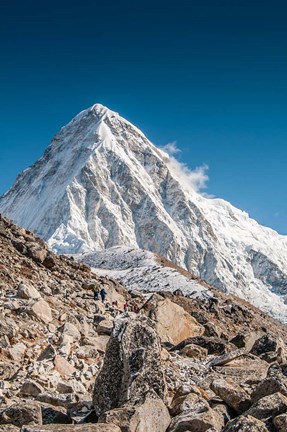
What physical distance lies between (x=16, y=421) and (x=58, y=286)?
16685 mm

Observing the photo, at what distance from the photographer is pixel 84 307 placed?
23.5 m

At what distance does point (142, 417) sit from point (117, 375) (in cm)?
166

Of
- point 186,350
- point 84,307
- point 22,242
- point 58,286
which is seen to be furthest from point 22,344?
point 22,242

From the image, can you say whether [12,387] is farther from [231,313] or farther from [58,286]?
[231,313]

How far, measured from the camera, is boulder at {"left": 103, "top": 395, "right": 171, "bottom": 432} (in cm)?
876

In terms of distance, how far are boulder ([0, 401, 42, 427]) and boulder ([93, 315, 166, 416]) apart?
4.76 ft

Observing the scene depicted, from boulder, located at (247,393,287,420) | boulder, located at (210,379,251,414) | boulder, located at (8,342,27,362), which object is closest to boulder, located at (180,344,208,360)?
boulder, located at (8,342,27,362)

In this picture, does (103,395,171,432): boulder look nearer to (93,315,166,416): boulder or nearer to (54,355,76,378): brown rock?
(93,315,166,416): boulder

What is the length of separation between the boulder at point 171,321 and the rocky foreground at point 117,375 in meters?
2.91

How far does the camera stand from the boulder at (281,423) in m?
8.67

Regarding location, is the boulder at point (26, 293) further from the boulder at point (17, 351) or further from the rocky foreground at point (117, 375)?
the boulder at point (17, 351)

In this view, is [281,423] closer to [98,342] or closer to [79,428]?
[79,428]

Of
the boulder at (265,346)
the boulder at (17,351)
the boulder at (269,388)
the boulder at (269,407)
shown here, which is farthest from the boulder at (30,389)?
the boulder at (265,346)

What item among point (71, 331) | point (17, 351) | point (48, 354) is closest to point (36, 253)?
point (71, 331)
